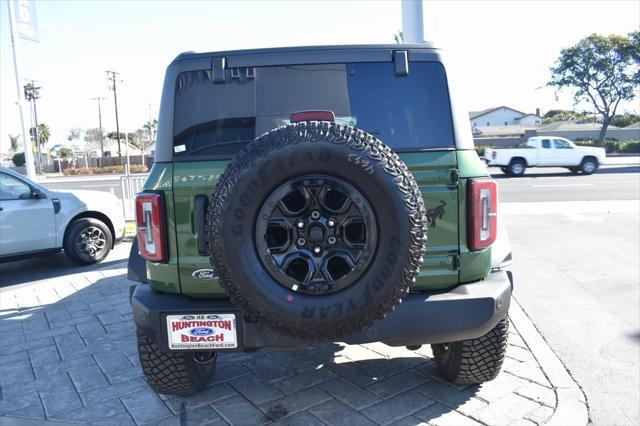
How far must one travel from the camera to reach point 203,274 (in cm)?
268

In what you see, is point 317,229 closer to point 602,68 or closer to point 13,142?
point 602,68

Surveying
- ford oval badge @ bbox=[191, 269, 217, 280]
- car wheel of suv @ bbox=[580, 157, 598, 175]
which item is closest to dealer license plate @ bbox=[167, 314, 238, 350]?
ford oval badge @ bbox=[191, 269, 217, 280]

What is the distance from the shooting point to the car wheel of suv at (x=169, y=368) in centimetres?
299

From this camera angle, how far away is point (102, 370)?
3.70 metres

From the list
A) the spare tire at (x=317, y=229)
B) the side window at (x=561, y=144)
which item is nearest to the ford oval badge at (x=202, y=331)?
the spare tire at (x=317, y=229)

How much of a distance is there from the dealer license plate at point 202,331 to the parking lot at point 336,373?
0.65 meters

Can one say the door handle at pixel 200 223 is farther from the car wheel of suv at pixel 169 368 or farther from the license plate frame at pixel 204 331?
the car wheel of suv at pixel 169 368

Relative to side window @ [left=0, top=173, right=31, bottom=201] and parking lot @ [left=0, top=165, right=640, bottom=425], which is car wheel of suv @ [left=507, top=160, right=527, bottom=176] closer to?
parking lot @ [left=0, top=165, right=640, bottom=425]

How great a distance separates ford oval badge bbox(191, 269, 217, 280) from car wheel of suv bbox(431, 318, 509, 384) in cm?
154

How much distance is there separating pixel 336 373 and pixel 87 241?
5.16m

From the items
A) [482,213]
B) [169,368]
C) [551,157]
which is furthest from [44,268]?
[551,157]

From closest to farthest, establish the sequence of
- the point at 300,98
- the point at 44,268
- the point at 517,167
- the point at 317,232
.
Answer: the point at 317,232
the point at 300,98
the point at 44,268
the point at 517,167

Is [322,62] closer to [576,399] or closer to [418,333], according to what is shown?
[418,333]

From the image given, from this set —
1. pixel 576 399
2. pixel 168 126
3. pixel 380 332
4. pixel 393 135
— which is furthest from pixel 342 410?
pixel 168 126
